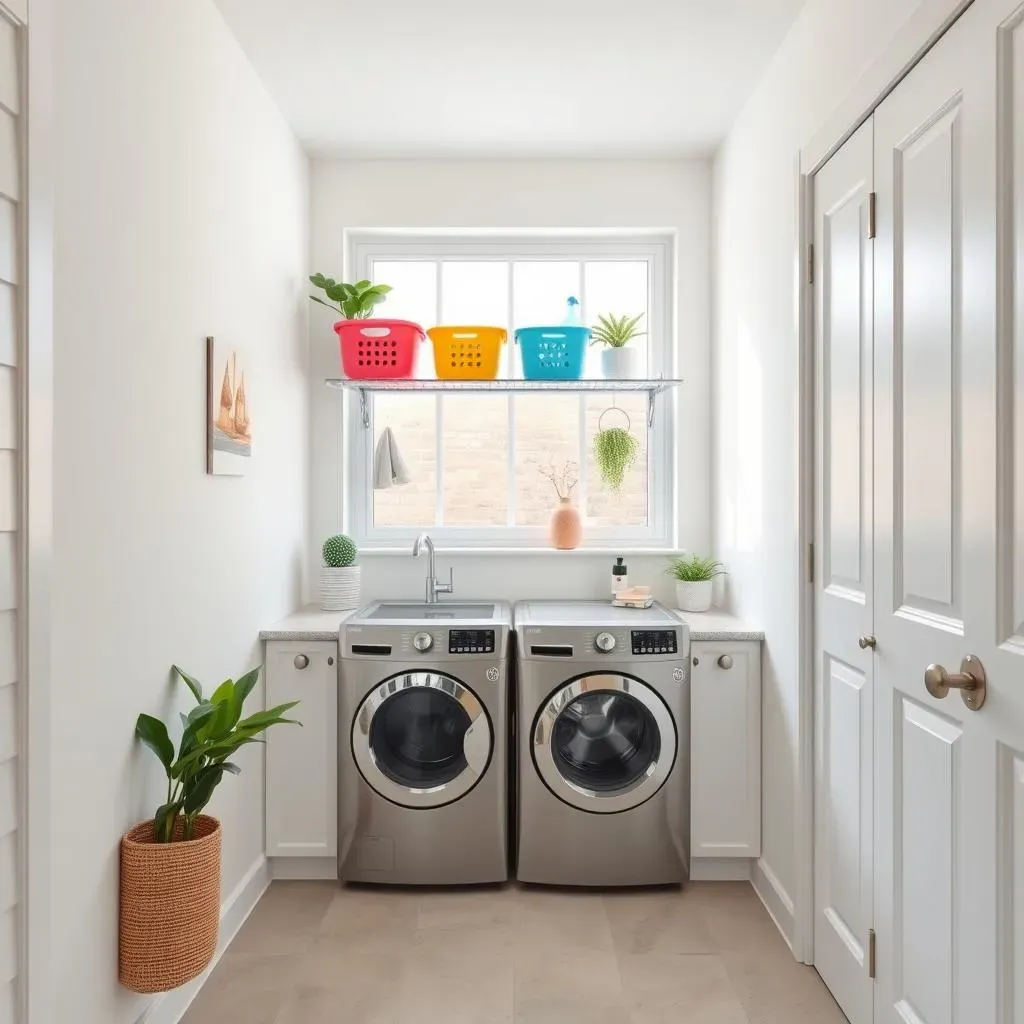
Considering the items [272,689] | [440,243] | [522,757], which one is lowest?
[522,757]

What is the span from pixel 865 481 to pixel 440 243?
2151 millimetres

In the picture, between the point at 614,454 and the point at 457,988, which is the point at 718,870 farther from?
the point at 614,454

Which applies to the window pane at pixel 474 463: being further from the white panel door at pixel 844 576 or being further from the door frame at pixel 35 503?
the door frame at pixel 35 503

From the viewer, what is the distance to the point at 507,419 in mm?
3520

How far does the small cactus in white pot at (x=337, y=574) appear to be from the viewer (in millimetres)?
3182

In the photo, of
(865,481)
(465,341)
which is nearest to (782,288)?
(865,481)

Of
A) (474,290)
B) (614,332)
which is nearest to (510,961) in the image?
(614,332)

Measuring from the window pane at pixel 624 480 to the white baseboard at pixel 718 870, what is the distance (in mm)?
1299

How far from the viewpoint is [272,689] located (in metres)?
2.82

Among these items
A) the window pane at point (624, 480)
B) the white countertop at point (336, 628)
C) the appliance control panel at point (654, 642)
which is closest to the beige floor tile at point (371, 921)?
the white countertop at point (336, 628)

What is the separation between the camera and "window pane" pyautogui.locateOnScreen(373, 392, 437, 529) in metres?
3.51

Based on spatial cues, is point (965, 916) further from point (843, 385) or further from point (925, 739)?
point (843, 385)

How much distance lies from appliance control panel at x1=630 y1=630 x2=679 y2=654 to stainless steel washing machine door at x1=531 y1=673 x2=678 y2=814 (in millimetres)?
102

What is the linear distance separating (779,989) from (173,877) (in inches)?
61.1
